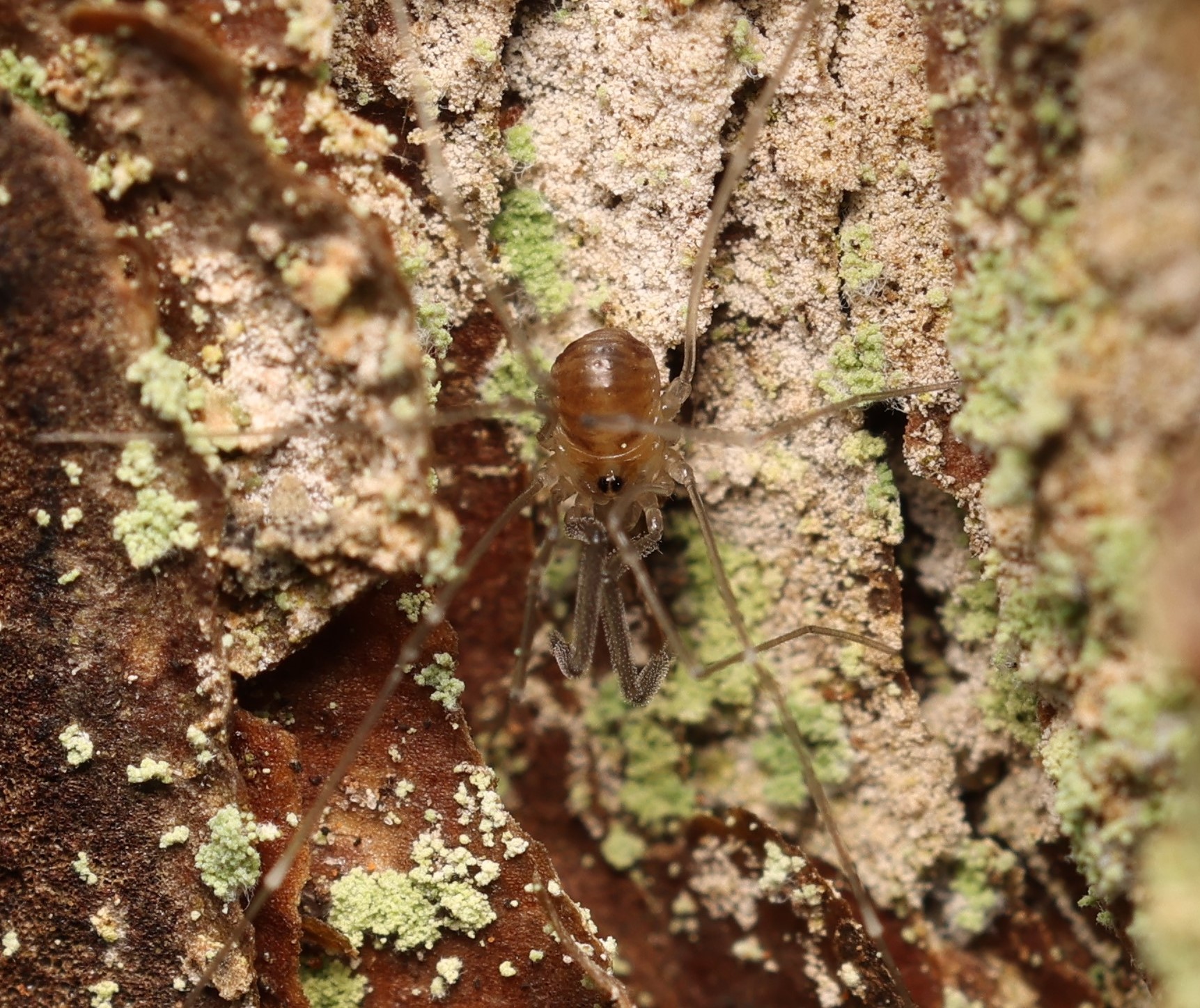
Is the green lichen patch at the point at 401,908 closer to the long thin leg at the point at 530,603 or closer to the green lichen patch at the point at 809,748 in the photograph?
the long thin leg at the point at 530,603

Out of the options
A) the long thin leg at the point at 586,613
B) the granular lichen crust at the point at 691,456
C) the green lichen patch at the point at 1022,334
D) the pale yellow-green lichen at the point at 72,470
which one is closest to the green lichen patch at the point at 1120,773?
the granular lichen crust at the point at 691,456

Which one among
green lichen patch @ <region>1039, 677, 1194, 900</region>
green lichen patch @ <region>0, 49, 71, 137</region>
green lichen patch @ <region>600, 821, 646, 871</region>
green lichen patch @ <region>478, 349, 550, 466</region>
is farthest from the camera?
green lichen patch @ <region>600, 821, 646, 871</region>

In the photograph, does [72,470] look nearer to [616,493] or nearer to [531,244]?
[531,244]

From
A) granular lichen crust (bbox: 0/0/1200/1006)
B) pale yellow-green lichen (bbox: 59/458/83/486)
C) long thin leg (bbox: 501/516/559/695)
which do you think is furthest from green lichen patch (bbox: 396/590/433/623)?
pale yellow-green lichen (bbox: 59/458/83/486)

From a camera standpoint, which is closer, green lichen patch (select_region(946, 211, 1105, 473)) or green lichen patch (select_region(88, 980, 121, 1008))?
green lichen patch (select_region(946, 211, 1105, 473))

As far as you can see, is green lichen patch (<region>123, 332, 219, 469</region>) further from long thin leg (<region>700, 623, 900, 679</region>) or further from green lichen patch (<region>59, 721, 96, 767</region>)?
long thin leg (<region>700, 623, 900, 679</region>)

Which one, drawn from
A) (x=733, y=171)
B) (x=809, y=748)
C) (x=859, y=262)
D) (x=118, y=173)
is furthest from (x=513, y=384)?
(x=809, y=748)

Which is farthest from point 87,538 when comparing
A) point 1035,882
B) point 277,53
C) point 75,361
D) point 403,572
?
point 1035,882
